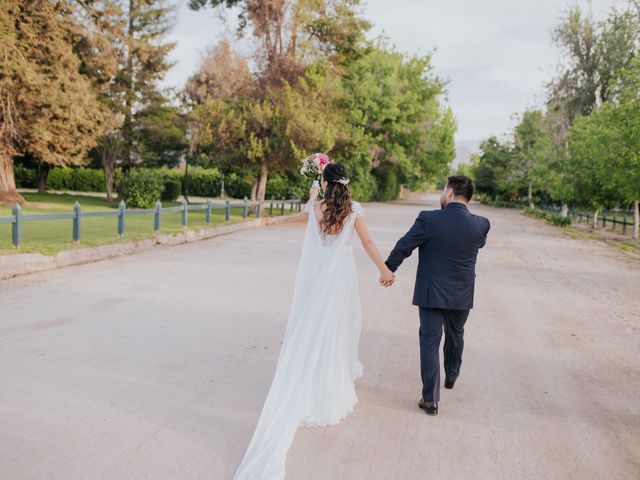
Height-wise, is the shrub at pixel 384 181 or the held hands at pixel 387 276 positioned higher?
the shrub at pixel 384 181

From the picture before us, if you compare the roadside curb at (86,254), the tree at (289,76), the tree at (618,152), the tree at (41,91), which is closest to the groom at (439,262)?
the roadside curb at (86,254)

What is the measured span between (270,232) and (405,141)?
33153mm

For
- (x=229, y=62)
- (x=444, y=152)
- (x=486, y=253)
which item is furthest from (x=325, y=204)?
(x=444, y=152)

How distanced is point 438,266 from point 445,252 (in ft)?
0.42

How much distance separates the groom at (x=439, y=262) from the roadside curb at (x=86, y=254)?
174 centimetres

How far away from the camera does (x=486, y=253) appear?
1579cm

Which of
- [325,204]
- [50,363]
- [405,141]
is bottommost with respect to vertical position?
[50,363]

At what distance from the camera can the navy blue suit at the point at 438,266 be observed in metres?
4.43

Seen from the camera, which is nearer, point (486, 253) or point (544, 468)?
point (544, 468)

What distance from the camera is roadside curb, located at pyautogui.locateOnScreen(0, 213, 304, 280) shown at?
985 cm

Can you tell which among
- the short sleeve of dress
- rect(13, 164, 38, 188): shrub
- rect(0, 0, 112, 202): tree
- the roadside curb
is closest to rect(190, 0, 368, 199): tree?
rect(0, 0, 112, 202): tree

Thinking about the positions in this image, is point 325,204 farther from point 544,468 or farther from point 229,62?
point 229,62

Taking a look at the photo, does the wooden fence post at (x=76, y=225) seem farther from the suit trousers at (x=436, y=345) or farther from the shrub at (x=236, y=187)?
the shrub at (x=236, y=187)

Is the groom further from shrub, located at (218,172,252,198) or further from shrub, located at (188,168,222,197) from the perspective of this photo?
shrub, located at (188,168,222,197)
